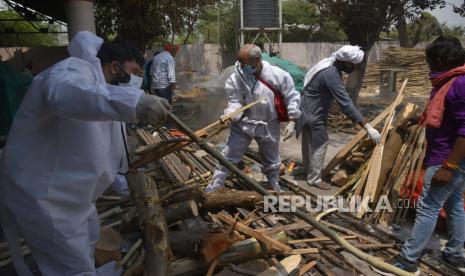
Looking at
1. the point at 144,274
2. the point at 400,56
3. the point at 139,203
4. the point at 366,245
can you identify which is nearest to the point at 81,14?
the point at 139,203

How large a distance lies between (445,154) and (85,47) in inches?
108

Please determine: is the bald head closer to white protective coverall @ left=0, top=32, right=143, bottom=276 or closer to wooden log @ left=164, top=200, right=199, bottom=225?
wooden log @ left=164, top=200, right=199, bottom=225

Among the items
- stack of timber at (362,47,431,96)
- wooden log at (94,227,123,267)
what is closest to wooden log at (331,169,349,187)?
wooden log at (94,227,123,267)

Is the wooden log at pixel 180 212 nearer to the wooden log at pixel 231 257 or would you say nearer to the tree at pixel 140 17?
the wooden log at pixel 231 257

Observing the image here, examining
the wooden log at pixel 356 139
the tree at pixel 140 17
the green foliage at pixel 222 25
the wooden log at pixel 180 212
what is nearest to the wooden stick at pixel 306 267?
the wooden log at pixel 180 212

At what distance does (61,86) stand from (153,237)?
133 cm

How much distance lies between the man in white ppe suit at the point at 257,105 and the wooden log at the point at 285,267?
169 centimetres

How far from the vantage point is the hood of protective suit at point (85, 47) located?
2096mm

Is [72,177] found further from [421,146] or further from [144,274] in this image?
[421,146]

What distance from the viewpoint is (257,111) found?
172 inches

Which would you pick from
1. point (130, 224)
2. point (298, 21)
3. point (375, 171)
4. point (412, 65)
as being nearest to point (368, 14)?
point (375, 171)

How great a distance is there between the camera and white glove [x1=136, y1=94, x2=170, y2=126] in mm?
1771

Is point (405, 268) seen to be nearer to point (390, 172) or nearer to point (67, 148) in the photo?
point (390, 172)

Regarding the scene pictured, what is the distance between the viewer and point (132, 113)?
68.9 inches
